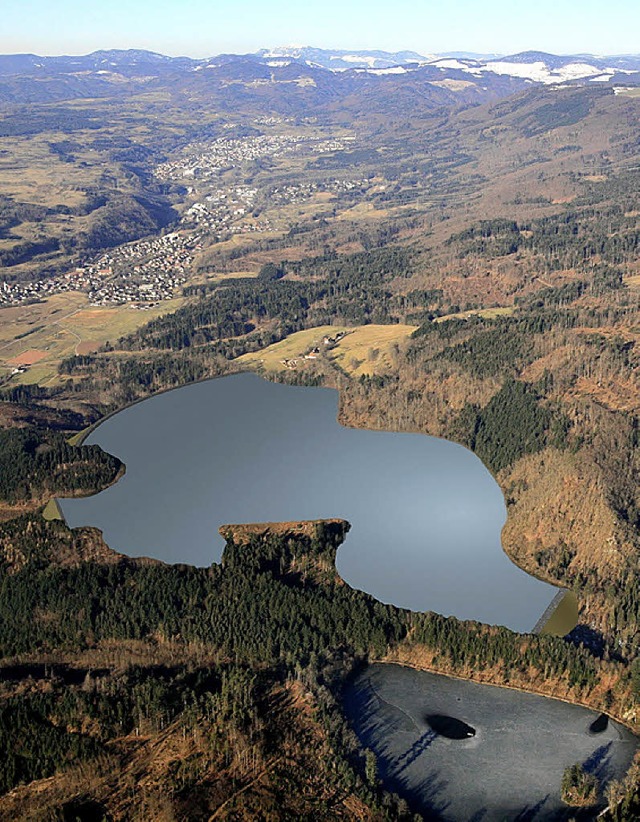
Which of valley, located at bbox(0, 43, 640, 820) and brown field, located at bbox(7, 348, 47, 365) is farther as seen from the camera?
brown field, located at bbox(7, 348, 47, 365)

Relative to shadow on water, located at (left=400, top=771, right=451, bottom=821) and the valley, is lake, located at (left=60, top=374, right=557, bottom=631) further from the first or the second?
shadow on water, located at (left=400, top=771, right=451, bottom=821)

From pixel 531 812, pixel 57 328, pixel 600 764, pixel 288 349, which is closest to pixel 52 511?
pixel 531 812

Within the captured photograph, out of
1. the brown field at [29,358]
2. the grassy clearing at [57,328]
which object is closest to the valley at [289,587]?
the brown field at [29,358]

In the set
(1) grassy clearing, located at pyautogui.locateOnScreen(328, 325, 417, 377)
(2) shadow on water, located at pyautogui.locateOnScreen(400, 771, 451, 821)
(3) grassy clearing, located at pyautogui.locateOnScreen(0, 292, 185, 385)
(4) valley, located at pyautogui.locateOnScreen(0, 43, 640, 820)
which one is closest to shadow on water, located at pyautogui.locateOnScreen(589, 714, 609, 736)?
(4) valley, located at pyautogui.locateOnScreen(0, 43, 640, 820)

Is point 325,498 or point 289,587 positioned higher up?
point 325,498

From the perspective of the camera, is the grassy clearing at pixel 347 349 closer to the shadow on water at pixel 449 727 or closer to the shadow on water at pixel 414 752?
the shadow on water at pixel 449 727

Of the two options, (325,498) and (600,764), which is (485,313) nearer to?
(325,498)

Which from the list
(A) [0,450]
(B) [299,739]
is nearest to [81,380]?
(A) [0,450]

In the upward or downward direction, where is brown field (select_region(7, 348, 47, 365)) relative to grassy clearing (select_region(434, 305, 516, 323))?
downward
